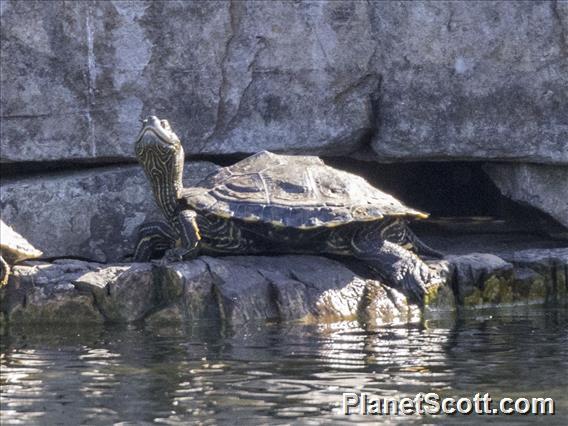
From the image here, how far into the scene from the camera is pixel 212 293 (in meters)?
7.48

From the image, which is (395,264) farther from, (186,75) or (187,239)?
(186,75)

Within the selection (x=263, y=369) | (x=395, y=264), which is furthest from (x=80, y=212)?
(x=263, y=369)

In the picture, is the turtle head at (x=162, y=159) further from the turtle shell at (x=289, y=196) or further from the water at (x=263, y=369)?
the water at (x=263, y=369)

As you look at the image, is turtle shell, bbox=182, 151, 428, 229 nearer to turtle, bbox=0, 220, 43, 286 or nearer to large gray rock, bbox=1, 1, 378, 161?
large gray rock, bbox=1, 1, 378, 161

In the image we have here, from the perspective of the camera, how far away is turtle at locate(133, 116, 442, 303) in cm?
802

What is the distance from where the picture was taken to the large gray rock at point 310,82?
8711 mm

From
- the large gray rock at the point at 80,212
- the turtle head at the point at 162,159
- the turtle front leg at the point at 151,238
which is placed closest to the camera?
the turtle head at the point at 162,159

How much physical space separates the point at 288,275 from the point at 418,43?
6.93 feet

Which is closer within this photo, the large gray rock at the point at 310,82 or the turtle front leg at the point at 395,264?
the turtle front leg at the point at 395,264

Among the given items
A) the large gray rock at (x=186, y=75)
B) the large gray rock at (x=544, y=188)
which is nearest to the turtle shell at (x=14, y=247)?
the large gray rock at (x=186, y=75)

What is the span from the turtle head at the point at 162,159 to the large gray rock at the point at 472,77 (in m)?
1.59

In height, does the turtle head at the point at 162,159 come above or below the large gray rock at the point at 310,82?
below

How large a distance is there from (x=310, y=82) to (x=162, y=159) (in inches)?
52.4

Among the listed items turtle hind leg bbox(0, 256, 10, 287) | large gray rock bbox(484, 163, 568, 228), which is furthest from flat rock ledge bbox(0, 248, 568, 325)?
large gray rock bbox(484, 163, 568, 228)
